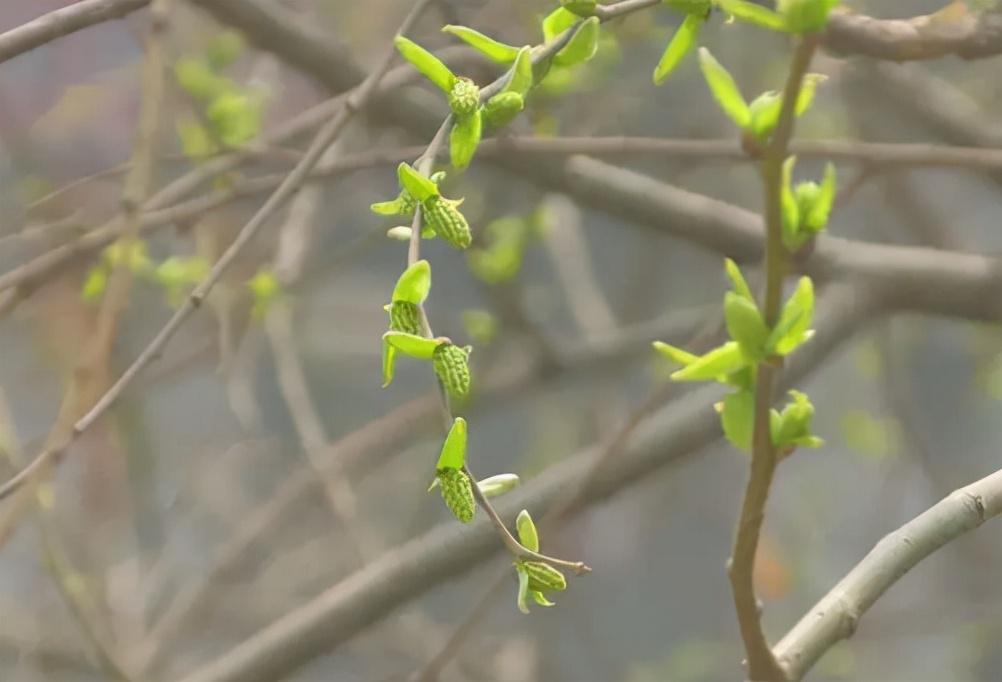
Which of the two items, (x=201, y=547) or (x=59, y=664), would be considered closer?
(x=59, y=664)

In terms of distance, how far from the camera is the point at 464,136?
0.70 ft

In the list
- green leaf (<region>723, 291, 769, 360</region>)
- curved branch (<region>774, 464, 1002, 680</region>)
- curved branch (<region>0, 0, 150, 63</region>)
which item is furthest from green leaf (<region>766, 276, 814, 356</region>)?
curved branch (<region>0, 0, 150, 63</region>)

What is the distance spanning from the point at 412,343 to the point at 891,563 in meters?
0.14

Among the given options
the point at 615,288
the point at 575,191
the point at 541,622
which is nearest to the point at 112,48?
the point at 575,191

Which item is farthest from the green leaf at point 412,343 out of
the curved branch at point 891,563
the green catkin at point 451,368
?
the curved branch at point 891,563

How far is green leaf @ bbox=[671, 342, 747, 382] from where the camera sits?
0.15 meters

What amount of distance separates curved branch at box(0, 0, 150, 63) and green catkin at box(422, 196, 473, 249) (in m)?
0.17

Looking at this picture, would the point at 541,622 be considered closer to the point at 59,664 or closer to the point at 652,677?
the point at 652,677

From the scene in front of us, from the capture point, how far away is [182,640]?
63 centimetres

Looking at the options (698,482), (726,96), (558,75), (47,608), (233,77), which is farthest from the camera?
(698,482)

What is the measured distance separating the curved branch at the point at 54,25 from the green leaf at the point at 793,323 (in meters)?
0.25

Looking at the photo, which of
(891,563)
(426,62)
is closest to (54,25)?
(426,62)

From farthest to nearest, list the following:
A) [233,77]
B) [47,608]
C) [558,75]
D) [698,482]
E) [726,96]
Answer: [698,482]
[47,608]
[233,77]
[558,75]
[726,96]

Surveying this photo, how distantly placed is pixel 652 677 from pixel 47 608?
47 centimetres
